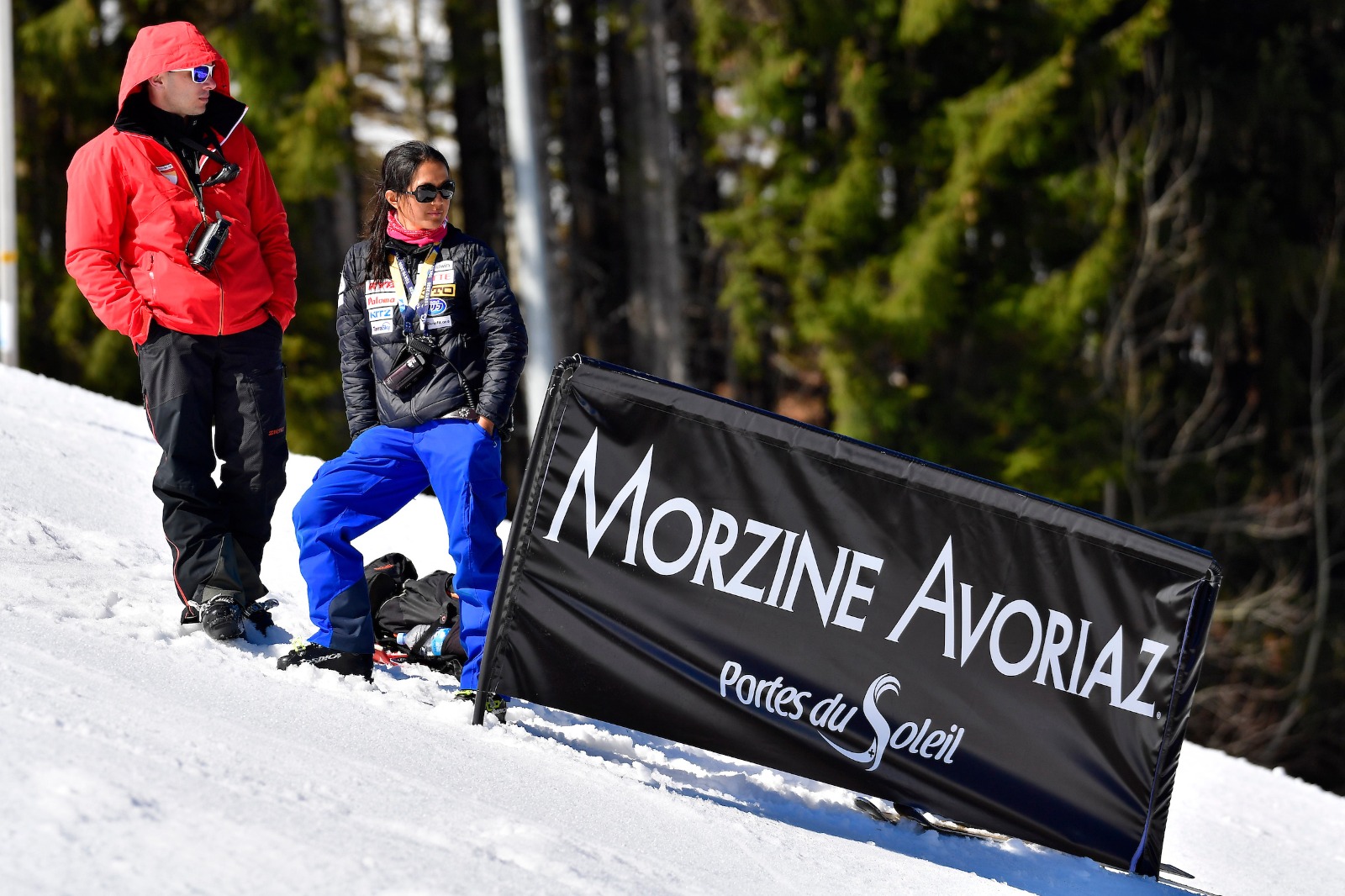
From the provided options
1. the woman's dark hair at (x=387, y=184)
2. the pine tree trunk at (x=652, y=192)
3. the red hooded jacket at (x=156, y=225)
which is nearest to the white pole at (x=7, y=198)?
the red hooded jacket at (x=156, y=225)

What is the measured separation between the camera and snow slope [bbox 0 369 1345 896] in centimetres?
239

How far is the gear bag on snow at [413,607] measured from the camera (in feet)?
14.4

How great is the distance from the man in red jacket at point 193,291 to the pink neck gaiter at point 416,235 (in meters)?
Result: 0.51

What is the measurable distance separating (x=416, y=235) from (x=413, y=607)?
1.39m

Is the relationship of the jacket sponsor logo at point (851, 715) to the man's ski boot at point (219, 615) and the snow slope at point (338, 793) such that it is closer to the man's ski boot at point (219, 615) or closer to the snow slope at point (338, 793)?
the snow slope at point (338, 793)

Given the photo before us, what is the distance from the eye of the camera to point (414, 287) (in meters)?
3.89

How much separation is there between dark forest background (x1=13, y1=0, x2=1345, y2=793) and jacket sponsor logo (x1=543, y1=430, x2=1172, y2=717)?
10.1m

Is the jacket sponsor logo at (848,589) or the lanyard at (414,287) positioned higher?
the lanyard at (414,287)

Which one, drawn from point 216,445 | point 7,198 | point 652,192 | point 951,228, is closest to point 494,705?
point 216,445

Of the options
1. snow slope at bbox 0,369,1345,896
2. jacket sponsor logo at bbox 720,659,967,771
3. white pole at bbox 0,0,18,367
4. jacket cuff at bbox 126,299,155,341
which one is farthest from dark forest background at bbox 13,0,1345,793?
jacket sponsor logo at bbox 720,659,967,771

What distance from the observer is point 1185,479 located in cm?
1719

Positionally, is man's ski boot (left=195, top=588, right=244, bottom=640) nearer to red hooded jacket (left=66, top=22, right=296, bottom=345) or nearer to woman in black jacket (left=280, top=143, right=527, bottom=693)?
woman in black jacket (left=280, top=143, right=527, bottom=693)

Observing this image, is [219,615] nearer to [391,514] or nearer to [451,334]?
[391,514]

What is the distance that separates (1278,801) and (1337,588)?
14.3 m
